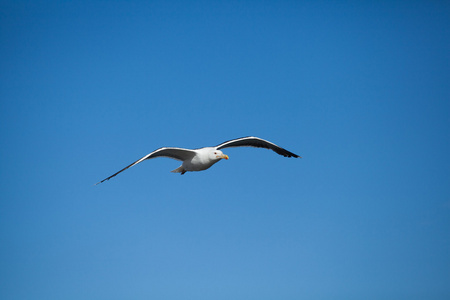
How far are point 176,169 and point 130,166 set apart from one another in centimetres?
231

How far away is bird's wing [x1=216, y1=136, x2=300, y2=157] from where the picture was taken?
15.7 meters

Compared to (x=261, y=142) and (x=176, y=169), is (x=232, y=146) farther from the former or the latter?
(x=176, y=169)

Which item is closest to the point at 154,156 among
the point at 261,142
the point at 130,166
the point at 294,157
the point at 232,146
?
the point at 130,166

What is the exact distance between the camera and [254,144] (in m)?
16.7

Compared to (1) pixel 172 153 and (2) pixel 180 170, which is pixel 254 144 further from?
(1) pixel 172 153

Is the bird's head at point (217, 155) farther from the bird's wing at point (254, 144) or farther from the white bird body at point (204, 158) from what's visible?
the bird's wing at point (254, 144)

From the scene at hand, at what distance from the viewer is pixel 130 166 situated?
12766 mm

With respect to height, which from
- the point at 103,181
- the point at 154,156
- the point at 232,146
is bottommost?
the point at 103,181

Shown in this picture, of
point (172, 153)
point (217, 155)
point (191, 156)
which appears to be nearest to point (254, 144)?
point (217, 155)

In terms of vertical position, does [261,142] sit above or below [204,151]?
above

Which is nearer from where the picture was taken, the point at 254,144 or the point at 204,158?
the point at 204,158

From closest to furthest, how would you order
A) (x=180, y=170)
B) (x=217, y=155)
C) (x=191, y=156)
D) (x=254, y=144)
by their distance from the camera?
(x=217, y=155) → (x=191, y=156) → (x=180, y=170) → (x=254, y=144)

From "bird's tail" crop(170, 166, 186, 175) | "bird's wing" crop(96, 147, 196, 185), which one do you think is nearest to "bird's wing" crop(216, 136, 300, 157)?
"bird's tail" crop(170, 166, 186, 175)

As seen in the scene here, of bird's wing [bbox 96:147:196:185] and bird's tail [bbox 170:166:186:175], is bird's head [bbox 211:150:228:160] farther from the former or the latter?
bird's tail [bbox 170:166:186:175]
